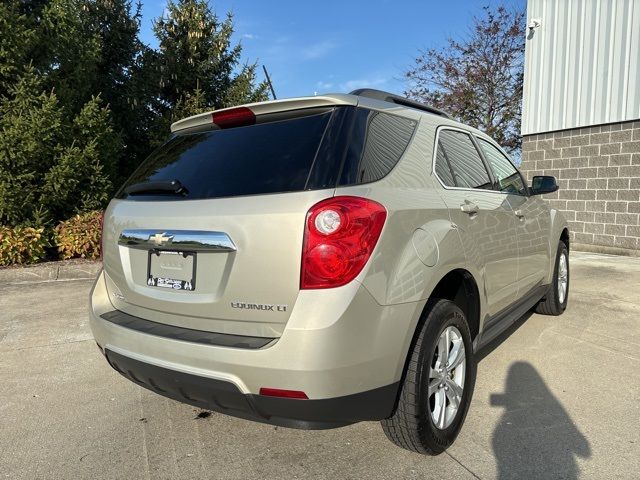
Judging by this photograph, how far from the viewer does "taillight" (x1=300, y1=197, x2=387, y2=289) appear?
1.97 metres

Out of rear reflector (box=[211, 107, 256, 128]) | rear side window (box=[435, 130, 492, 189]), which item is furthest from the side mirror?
rear reflector (box=[211, 107, 256, 128])

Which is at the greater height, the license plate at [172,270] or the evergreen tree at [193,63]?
the evergreen tree at [193,63]

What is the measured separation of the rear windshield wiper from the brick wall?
8.99m

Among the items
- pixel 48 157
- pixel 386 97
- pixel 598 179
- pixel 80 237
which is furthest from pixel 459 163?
pixel 598 179

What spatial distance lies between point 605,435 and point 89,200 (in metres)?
7.72

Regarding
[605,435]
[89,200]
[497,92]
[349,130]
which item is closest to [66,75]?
[89,200]

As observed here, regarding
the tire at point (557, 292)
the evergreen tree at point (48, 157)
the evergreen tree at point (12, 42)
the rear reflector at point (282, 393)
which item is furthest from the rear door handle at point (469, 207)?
the evergreen tree at point (12, 42)

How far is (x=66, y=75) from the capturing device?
8016 millimetres

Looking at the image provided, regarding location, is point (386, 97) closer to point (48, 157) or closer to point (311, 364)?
point (311, 364)

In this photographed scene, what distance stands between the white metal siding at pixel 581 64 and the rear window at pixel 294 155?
815 centimetres

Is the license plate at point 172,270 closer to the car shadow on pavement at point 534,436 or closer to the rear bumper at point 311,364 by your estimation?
the rear bumper at point 311,364

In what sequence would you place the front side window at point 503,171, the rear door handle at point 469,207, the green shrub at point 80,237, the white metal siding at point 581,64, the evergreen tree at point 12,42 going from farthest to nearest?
1. the white metal siding at point 581,64
2. the green shrub at point 80,237
3. the evergreen tree at point 12,42
4. the front side window at point 503,171
5. the rear door handle at point 469,207

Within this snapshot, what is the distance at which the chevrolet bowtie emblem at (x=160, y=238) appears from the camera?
2.30 metres

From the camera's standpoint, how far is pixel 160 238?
233cm
